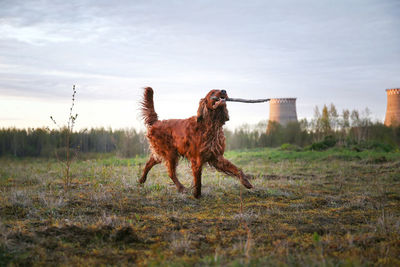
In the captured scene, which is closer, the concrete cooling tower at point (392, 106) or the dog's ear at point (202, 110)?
the dog's ear at point (202, 110)

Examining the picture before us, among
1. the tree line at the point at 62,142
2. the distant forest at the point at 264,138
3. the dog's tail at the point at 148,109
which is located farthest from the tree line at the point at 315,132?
the dog's tail at the point at 148,109

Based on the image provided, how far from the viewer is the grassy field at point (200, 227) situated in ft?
9.63

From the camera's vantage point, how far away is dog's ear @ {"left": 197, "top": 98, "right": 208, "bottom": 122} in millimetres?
5570

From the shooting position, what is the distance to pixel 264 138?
93.0 ft

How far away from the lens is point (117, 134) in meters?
20.6

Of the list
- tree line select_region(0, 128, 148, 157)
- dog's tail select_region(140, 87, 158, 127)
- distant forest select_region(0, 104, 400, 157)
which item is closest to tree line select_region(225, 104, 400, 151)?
distant forest select_region(0, 104, 400, 157)

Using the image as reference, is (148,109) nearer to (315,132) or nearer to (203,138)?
(203,138)

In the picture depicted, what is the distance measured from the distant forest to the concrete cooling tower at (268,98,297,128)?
194 centimetres

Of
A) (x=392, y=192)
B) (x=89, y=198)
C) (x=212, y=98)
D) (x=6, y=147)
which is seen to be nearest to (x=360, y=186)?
(x=392, y=192)

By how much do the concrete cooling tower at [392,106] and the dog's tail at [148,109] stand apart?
24.7m

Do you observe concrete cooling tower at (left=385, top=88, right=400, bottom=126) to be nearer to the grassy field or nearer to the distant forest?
the distant forest

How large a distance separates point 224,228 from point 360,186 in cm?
516

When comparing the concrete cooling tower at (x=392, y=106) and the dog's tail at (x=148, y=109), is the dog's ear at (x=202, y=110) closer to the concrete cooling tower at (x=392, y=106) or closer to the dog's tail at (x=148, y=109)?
the dog's tail at (x=148, y=109)

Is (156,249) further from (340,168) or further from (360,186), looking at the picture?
(340,168)
